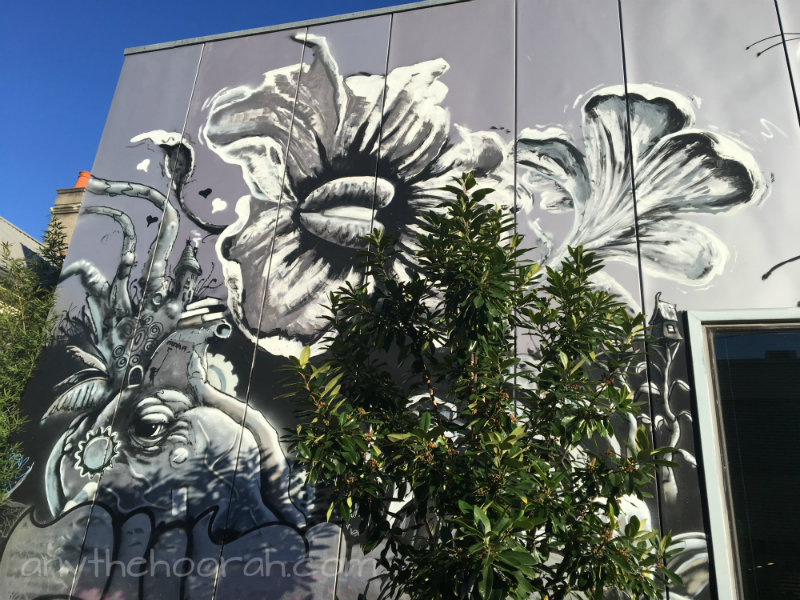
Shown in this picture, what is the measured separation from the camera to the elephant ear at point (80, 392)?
5.91 meters

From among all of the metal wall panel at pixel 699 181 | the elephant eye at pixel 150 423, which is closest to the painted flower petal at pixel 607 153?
the metal wall panel at pixel 699 181

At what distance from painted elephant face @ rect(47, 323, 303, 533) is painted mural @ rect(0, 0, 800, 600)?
0.02 m

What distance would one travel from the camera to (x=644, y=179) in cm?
525

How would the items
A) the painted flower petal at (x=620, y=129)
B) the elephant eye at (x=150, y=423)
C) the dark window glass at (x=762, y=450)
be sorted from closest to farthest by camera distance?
the dark window glass at (x=762, y=450), the painted flower petal at (x=620, y=129), the elephant eye at (x=150, y=423)

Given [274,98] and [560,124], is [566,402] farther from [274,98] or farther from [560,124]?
[274,98]

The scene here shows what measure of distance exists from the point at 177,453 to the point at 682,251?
4737mm

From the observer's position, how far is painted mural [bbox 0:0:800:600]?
194 inches

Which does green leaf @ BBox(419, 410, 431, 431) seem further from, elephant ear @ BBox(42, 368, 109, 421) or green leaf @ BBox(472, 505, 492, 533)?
elephant ear @ BBox(42, 368, 109, 421)

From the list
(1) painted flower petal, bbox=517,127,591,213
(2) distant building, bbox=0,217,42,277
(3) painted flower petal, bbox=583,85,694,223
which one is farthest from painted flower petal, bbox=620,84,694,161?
(2) distant building, bbox=0,217,42,277

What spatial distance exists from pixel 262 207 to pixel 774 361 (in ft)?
15.6

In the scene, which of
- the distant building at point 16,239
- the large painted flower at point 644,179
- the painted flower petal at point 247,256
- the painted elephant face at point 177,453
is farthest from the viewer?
the distant building at point 16,239

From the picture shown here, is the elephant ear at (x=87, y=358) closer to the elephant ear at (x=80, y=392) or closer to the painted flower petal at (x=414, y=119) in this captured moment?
the elephant ear at (x=80, y=392)

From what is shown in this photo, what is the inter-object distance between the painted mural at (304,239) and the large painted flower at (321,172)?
23 mm

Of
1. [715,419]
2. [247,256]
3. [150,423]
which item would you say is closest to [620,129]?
[715,419]
